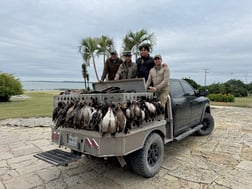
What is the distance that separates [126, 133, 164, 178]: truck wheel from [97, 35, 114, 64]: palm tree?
798 cm

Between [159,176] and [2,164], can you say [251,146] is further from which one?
[2,164]

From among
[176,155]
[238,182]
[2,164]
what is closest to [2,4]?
[2,164]

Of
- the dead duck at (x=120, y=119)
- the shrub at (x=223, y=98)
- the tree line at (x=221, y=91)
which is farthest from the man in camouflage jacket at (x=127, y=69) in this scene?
the shrub at (x=223, y=98)

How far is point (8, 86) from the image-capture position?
1722cm

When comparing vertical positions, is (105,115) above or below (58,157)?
above

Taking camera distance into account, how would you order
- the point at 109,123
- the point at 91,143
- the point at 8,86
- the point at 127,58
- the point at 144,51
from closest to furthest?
1. the point at 109,123
2. the point at 91,143
3. the point at 144,51
4. the point at 127,58
5. the point at 8,86

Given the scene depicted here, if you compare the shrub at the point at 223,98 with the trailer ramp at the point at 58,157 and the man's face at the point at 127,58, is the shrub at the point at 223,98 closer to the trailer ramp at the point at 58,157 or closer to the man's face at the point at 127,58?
the man's face at the point at 127,58

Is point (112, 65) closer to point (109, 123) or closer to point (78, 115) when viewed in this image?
point (78, 115)

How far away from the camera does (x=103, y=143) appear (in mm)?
2508

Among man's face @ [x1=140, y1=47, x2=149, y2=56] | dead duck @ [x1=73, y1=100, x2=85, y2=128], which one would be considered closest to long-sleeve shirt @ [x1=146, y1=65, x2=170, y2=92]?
man's face @ [x1=140, y1=47, x2=149, y2=56]

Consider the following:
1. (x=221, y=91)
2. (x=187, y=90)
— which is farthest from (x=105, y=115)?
(x=221, y=91)

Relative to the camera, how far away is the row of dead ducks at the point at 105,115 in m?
2.40

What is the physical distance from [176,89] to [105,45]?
726 cm

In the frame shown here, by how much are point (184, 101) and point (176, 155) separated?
3.83 feet
